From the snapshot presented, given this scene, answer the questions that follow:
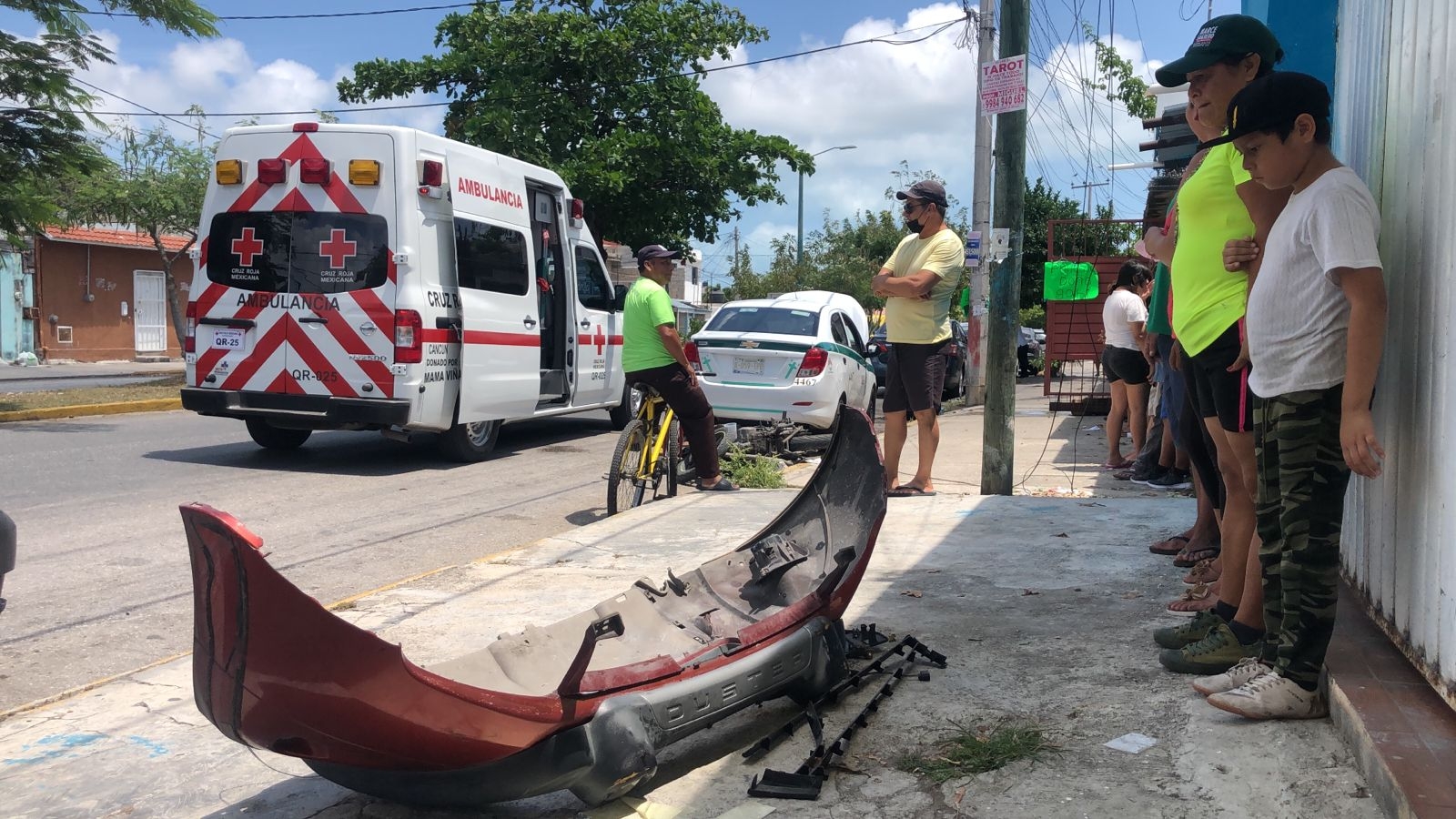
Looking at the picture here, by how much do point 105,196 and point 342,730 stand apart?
26.8 m

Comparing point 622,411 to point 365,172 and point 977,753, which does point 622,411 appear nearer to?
point 365,172

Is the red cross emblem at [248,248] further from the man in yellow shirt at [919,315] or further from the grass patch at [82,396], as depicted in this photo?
the grass patch at [82,396]

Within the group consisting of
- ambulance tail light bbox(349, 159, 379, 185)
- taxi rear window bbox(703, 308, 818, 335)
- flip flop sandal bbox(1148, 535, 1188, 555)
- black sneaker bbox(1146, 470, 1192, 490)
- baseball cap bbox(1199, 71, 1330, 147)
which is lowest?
black sneaker bbox(1146, 470, 1192, 490)

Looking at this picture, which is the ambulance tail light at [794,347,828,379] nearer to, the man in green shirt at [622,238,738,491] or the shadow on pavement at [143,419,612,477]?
the shadow on pavement at [143,419,612,477]

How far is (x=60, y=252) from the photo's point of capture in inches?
1151

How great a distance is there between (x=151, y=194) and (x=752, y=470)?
72.5 ft

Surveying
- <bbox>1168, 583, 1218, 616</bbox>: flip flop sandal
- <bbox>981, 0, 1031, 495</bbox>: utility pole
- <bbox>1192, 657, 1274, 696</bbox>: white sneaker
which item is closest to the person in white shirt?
<bbox>981, 0, 1031, 495</bbox>: utility pole

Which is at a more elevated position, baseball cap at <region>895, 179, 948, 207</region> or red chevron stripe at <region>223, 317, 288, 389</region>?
baseball cap at <region>895, 179, 948, 207</region>

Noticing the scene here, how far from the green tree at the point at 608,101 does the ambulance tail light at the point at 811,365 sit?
1263cm

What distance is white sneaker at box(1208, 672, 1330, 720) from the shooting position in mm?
2818

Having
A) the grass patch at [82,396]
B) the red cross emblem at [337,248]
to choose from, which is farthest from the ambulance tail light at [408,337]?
the grass patch at [82,396]

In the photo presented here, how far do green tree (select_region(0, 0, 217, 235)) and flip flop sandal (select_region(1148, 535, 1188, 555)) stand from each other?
40.9ft

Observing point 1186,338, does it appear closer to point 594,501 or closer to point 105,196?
point 594,501

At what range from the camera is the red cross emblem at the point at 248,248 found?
8875 millimetres
